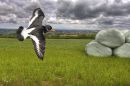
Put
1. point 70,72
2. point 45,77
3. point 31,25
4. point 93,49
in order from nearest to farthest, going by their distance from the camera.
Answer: point 31,25, point 45,77, point 70,72, point 93,49

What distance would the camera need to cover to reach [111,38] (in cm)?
2017

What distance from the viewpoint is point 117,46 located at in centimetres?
1998

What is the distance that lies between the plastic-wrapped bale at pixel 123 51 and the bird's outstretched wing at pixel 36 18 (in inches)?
672

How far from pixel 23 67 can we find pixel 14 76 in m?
1.55

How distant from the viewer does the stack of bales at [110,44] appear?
1920 centimetres

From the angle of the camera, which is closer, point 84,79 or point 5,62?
point 84,79

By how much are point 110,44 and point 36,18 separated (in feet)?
59.6

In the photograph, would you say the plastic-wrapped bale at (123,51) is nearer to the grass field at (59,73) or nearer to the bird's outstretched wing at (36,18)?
the grass field at (59,73)

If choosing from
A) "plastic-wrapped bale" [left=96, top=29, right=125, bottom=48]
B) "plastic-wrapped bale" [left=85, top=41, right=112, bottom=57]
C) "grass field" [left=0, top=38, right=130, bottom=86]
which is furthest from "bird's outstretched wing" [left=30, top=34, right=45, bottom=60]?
"plastic-wrapped bale" [left=96, top=29, right=125, bottom=48]

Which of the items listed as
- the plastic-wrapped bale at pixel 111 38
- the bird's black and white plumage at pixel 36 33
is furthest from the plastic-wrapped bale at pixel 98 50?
the bird's black and white plumage at pixel 36 33

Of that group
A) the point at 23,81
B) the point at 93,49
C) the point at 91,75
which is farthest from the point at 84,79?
the point at 93,49

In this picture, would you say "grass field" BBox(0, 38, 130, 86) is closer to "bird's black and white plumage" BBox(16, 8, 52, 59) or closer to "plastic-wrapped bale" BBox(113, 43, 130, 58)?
"plastic-wrapped bale" BBox(113, 43, 130, 58)

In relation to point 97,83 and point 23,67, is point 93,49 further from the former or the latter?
point 97,83

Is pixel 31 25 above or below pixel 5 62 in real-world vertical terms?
above
